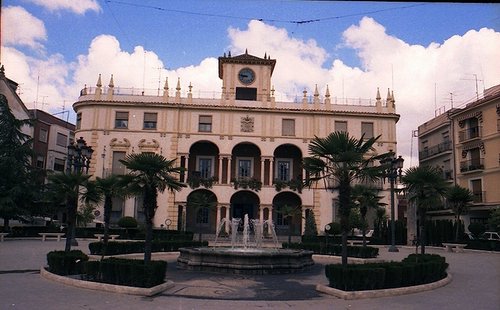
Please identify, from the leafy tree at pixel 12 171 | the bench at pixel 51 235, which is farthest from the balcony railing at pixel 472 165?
the leafy tree at pixel 12 171

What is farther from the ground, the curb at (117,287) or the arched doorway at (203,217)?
the arched doorway at (203,217)

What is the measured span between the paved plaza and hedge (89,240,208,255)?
3.96 m

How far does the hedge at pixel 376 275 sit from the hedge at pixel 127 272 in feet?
13.0

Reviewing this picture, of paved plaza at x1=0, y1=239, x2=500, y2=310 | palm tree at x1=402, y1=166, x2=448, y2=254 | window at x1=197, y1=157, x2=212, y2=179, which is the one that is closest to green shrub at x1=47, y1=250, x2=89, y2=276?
paved plaza at x1=0, y1=239, x2=500, y2=310

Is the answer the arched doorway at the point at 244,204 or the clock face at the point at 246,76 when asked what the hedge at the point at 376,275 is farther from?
the clock face at the point at 246,76

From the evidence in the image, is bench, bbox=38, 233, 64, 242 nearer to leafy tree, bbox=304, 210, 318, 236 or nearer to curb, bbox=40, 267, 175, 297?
leafy tree, bbox=304, 210, 318, 236

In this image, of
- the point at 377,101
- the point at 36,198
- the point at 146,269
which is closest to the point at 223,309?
the point at 146,269

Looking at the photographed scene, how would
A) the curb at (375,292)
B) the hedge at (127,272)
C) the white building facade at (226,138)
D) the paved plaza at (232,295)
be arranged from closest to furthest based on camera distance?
1. the paved plaza at (232,295)
2. the curb at (375,292)
3. the hedge at (127,272)
4. the white building facade at (226,138)

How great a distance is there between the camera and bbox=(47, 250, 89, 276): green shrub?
38.0ft

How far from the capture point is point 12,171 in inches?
1178

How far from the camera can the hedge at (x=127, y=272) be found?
9.60 meters

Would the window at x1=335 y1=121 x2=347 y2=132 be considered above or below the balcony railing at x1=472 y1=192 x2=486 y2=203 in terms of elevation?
above

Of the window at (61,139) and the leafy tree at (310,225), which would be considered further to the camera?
the window at (61,139)

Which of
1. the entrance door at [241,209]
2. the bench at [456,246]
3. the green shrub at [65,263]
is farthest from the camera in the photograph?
the entrance door at [241,209]
